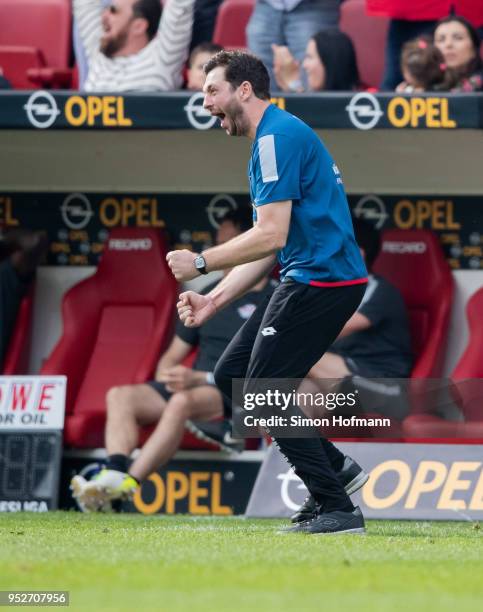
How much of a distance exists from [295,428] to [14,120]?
3665mm

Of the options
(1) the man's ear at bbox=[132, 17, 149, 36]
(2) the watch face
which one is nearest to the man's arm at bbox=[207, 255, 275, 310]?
(2) the watch face

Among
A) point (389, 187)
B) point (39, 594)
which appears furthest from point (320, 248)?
point (389, 187)

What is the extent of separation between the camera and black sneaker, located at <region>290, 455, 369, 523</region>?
6211mm

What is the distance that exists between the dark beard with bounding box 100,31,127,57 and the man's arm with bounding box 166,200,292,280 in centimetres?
410

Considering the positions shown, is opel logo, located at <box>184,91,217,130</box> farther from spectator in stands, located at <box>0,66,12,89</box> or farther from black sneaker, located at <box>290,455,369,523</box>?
black sneaker, located at <box>290,455,369,523</box>

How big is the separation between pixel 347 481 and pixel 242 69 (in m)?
1.77

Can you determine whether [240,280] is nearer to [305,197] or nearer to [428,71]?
[305,197]

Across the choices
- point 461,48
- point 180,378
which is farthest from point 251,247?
point 461,48

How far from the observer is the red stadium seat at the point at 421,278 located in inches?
373

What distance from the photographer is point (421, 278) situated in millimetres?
9648

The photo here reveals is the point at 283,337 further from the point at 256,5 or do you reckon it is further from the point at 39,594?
the point at 256,5

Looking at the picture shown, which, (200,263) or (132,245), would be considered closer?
(200,263)

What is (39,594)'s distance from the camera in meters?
4.21

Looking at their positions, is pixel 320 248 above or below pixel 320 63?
below
